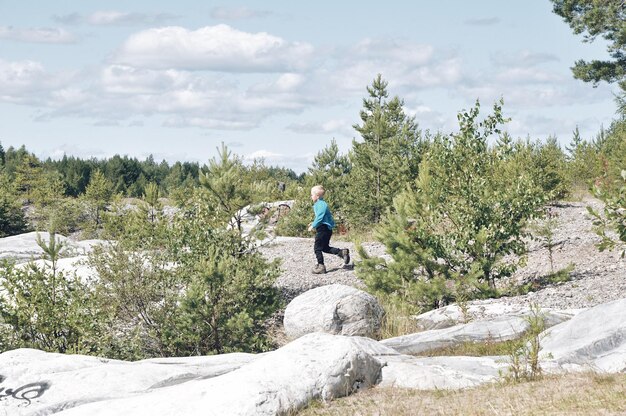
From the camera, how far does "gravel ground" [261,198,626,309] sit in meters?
13.4

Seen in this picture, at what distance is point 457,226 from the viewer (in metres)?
14.5

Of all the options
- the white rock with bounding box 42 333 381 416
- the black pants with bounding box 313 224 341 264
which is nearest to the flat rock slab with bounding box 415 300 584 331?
the white rock with bounding box 42 333 381 416

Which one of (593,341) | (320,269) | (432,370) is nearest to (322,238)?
(320,269)

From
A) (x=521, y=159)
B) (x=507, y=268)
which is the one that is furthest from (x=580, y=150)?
(x=507, y=268)

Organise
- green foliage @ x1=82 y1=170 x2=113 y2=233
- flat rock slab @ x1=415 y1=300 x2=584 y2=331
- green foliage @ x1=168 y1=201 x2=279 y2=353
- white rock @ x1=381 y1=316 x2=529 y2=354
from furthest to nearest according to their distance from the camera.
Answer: green foliage @ x1=82 y1=170 x2=113 y2=233 < green foliage @ x1=168 y1=201 x2=279 y2=353 < flat rock slab @ x1=415 y1=300 x2=584 y2=331 < white rock @ x1=381 y1=316 x2=529 y2=354

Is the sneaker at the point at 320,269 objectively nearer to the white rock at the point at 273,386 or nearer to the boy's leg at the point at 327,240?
the boy's leg at the point at 327,240

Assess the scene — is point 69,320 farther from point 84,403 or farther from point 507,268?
point 507,268

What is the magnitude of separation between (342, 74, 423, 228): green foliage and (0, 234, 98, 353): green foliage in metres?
20.2

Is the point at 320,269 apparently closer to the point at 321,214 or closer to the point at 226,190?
the point at 321,214

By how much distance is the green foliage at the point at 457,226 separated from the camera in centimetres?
1420

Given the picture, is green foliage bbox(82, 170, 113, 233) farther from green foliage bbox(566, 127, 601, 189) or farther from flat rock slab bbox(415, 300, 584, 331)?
flat rock slab bbox(415, 300, 584, 331)

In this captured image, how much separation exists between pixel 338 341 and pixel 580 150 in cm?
3966

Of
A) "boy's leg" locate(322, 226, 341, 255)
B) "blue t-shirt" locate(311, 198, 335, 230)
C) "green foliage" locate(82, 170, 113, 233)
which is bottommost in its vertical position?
"boy's leg" locate(322, 226, 341, 255)

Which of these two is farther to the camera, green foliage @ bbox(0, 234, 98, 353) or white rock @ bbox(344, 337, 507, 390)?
green foliage @ bbox(0, 234, 98, 353)
